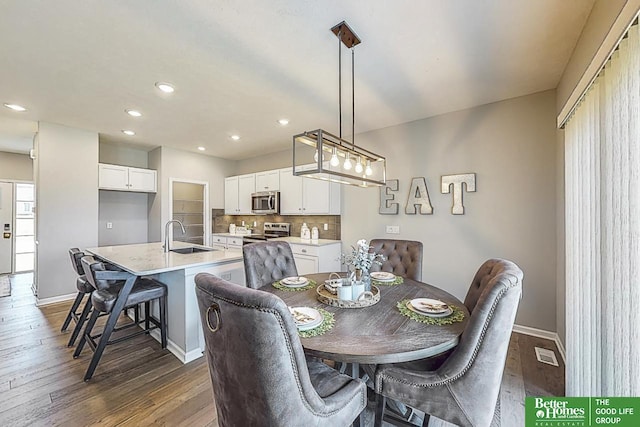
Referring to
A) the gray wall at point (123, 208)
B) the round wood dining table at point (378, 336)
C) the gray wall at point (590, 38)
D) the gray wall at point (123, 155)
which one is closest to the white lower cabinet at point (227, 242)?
the gray wall at point (123, 208)

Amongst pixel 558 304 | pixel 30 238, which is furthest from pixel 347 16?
pixel 30 238

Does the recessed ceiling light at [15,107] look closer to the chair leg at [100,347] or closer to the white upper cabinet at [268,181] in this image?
the chair leg at [100,347]

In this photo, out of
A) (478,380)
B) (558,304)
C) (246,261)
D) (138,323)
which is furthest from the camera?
(138,323)

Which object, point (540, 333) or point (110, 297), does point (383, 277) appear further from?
point (110, 297)

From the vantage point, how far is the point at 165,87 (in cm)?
273

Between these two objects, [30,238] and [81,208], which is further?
[30,238]

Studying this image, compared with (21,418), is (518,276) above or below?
above

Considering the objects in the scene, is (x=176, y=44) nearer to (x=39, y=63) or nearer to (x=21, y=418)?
(x=39, y=63)

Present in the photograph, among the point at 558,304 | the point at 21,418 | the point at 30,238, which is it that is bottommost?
the point at 21,418

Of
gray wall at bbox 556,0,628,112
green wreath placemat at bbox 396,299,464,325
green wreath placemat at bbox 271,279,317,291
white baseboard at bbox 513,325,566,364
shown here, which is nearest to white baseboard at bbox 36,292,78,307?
green wreath placemat at bbox 271,279,317,291

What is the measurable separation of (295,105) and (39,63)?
231 cm

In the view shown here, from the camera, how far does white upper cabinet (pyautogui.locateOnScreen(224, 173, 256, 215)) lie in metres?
5.52

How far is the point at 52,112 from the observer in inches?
133

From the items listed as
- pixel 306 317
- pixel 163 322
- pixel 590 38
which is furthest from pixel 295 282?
pixel 590 38
